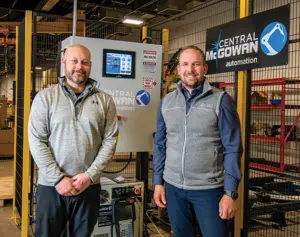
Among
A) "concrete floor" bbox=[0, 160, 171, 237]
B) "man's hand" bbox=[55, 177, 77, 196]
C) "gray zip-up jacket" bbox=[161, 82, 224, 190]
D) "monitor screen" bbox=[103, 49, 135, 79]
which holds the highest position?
"monitor screen" bbox=[103, 49, 135, 79]

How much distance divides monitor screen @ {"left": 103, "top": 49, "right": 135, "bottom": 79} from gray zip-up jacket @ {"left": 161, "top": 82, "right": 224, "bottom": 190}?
3.67 ft

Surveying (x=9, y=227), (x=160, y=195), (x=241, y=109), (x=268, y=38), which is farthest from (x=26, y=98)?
(x=268, y=38)

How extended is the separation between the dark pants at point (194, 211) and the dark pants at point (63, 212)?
0.48 meters

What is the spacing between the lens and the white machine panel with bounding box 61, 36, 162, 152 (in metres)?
2.93

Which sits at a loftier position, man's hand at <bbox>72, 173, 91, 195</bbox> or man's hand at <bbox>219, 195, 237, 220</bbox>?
man's hand at <bbox>72, 173, 91, 195</bbox>

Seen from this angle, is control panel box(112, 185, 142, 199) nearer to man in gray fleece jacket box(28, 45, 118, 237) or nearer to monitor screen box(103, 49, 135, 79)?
man in gray fleece jacket box(28, 45, 118, 237)

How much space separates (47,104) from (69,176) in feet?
1.45

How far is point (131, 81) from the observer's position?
3039mm

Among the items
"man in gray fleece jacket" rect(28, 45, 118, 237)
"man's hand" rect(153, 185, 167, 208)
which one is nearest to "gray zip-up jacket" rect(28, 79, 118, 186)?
"man in gray fleece jacket" rect(28, 45, 118, 237)

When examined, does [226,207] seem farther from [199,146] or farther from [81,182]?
[81,182]

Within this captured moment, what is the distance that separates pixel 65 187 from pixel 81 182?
0.31 ft

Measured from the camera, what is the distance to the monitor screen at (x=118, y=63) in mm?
2941

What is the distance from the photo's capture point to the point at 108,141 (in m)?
2.21

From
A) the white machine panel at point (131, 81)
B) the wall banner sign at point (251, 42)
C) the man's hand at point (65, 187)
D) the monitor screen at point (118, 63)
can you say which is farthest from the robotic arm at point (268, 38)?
the man's hand at point (65, 187)
